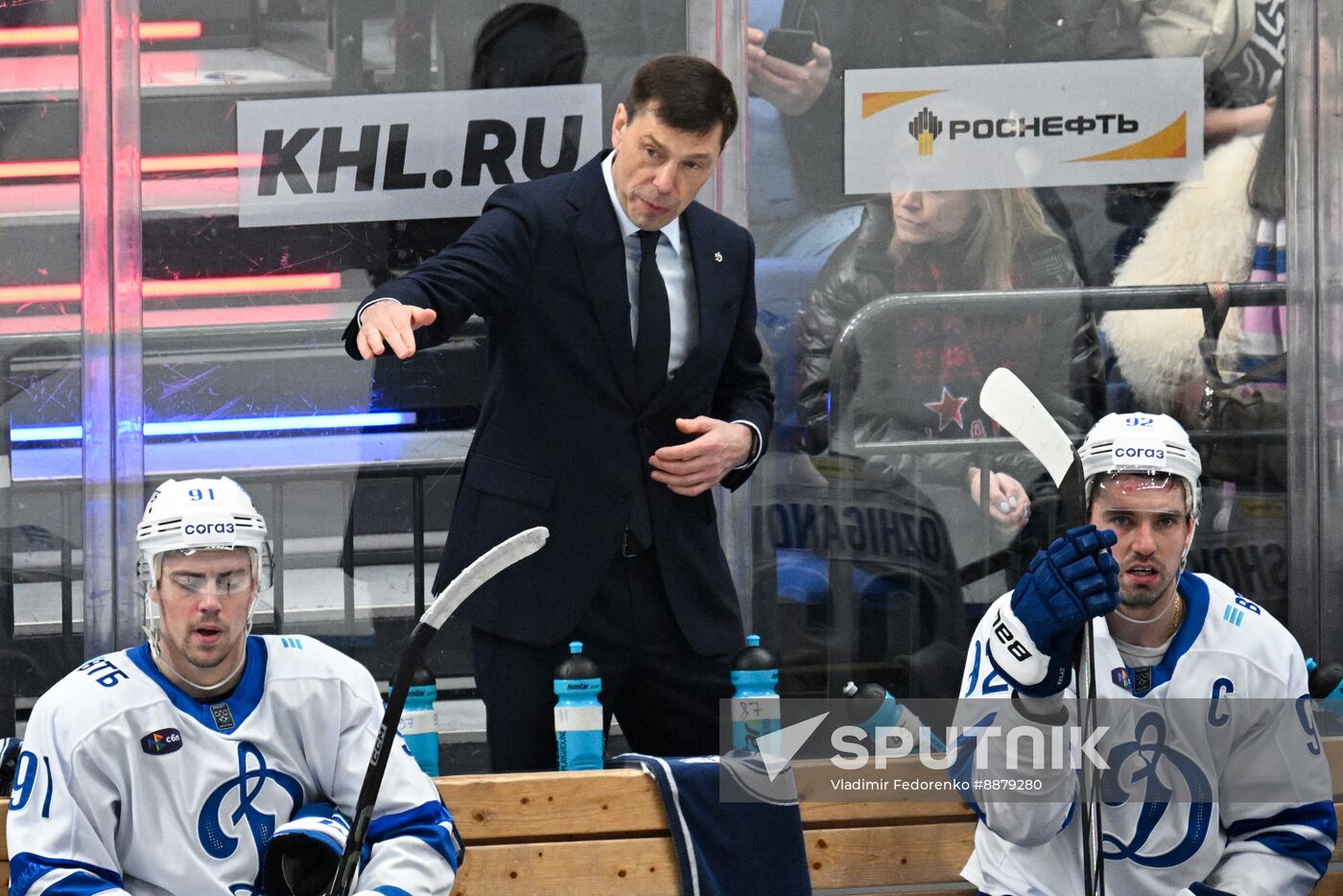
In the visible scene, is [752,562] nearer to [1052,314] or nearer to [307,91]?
[1052,314]

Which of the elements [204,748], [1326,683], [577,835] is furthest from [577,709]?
[1326,683]

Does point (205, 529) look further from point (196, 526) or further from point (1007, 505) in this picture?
point (1007, 505)

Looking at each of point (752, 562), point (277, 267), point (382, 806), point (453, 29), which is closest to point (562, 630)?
point (382, 806)

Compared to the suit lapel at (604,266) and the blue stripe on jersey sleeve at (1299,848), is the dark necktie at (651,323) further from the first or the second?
the blue stripe on jersey sleeve at (1299,848)

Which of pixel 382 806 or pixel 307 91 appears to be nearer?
pixel 382 806

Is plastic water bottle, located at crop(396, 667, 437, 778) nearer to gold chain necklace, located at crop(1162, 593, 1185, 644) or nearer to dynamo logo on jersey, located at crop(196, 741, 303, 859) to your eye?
dynamo logo on jersey, located at crop(196, 741, 303, 859)

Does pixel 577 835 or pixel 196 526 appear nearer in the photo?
pixel 196 526

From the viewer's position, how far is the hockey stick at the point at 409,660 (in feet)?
6.66

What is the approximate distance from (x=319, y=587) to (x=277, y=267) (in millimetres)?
672

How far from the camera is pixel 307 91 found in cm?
370

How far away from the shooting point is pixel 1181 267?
3.88 m

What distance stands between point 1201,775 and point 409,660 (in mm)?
1276

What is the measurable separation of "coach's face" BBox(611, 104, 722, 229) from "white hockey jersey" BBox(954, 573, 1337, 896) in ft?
2.77

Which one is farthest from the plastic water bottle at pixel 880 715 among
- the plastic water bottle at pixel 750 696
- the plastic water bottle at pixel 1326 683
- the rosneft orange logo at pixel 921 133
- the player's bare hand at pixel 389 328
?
the player's bare hand at pixel 389 328
